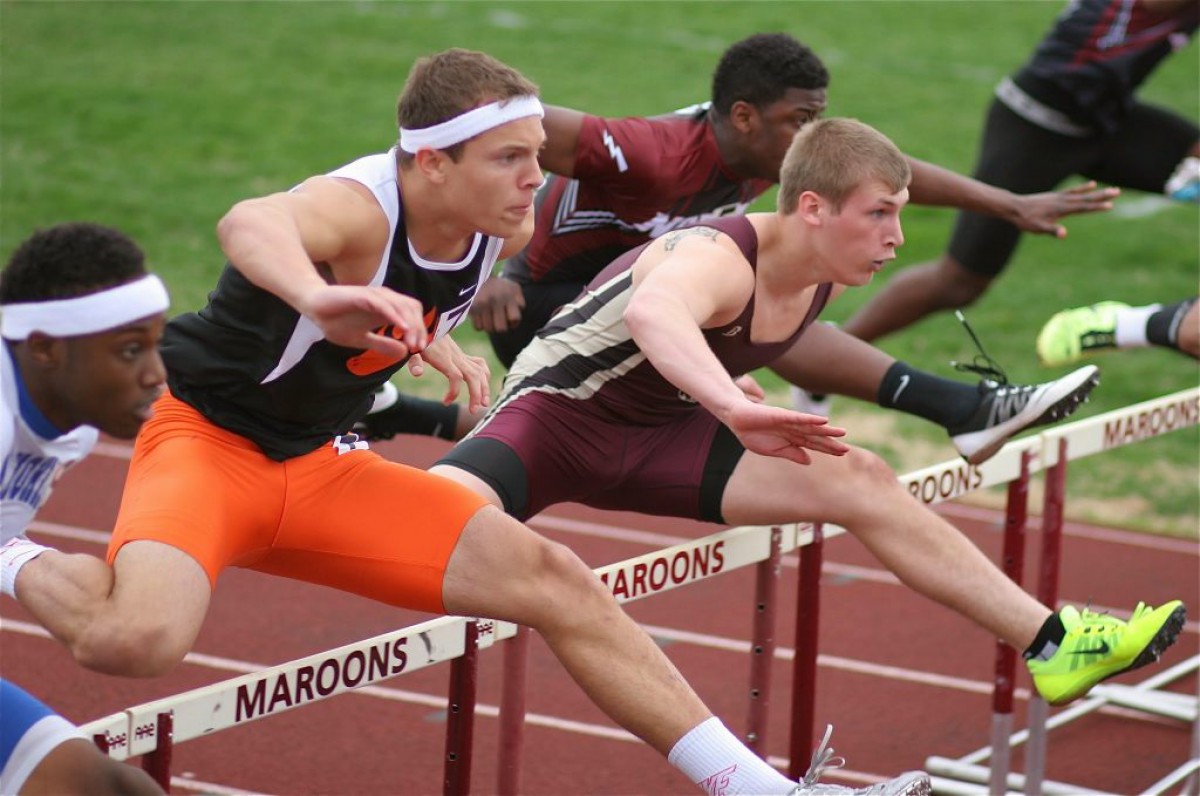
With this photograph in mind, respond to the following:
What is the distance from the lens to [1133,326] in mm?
5945

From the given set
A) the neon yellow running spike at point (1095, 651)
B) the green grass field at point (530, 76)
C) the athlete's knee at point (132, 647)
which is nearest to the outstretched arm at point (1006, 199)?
the neon yellow running spike at point (1095, 651)

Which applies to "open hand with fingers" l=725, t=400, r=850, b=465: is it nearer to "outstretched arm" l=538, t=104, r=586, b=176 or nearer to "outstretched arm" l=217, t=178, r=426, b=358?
"outstretched arm" l=217, t=178, r=426, b=358

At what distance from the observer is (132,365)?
3168 mm

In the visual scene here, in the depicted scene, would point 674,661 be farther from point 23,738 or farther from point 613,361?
point 23,738

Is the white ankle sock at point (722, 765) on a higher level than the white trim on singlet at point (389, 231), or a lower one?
lower

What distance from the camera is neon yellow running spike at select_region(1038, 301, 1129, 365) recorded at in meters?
6.10

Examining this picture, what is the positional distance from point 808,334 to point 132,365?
239 cm

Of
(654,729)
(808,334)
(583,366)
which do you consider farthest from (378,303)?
(808,334)

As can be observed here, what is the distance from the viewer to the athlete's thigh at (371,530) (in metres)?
3.65

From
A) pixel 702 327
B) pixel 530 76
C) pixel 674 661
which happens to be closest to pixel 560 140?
pixel 702 327

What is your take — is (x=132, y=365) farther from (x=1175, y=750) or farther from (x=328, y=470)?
(x=1175, y=750)

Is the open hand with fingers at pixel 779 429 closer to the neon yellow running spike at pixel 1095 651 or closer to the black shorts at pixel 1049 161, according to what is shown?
the neon yellow running spike at pixel 1095 651

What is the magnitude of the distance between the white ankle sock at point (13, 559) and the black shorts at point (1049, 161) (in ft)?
15.4

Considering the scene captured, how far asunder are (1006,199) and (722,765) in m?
2.45
